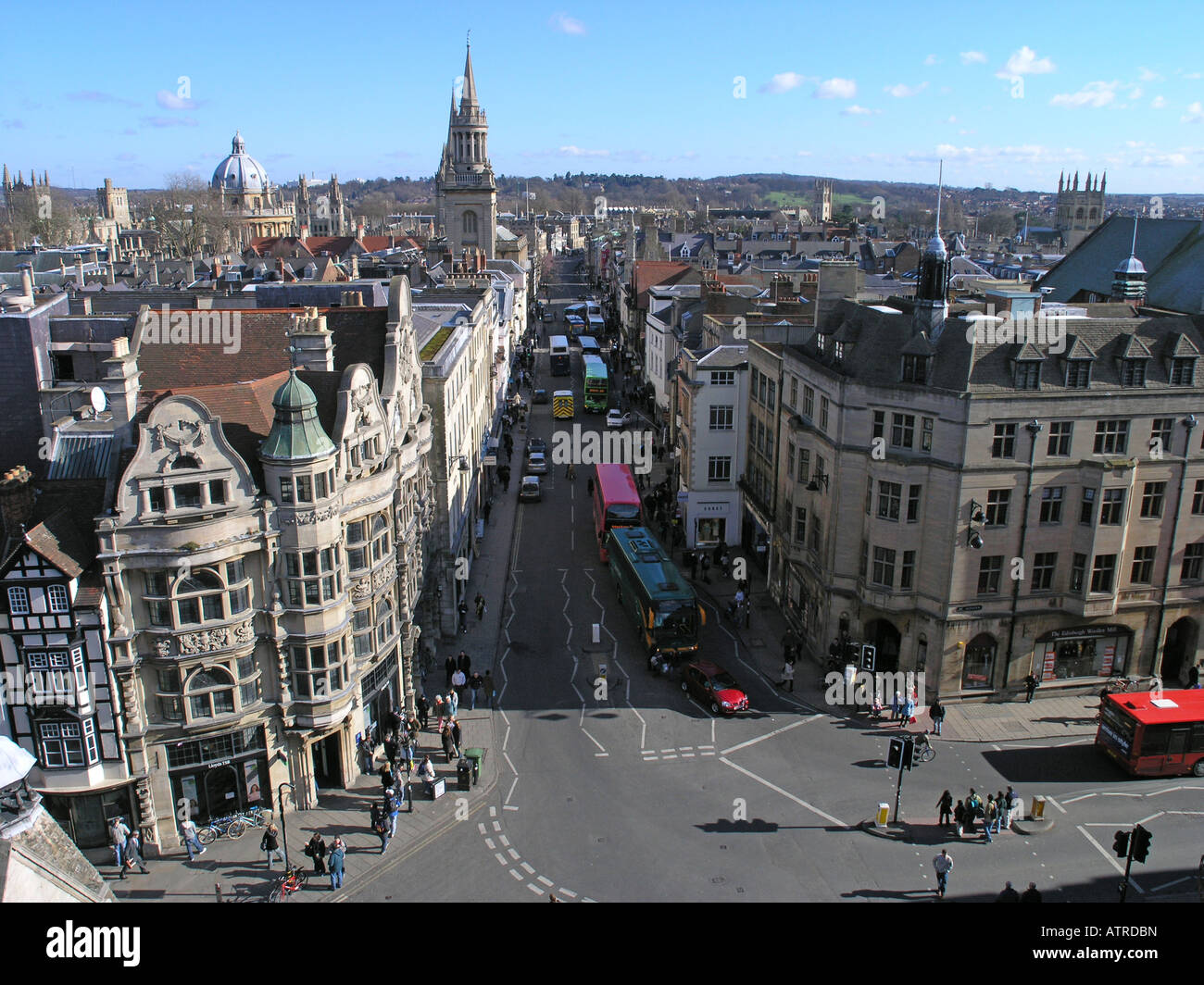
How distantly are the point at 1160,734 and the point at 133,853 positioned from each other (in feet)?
Result: 115

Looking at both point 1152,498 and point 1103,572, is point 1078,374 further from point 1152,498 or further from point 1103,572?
point 1103,572

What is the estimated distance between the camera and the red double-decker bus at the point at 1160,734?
1325 inches

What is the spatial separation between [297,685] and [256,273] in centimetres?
6100

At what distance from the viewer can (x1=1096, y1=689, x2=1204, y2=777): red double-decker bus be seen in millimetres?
33656

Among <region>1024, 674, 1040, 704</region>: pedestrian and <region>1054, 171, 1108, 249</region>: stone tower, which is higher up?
<region>1054, 171, 1108, 249</region>: stone tower

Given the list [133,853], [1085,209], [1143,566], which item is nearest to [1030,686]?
[1143,566]

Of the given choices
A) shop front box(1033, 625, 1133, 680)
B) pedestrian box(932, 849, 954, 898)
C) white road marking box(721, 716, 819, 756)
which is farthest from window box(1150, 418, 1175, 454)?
pedestrian box(932, 849, 954, 898)

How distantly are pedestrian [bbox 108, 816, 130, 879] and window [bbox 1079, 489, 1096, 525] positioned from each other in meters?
36.8

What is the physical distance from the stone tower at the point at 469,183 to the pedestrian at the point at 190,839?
105m

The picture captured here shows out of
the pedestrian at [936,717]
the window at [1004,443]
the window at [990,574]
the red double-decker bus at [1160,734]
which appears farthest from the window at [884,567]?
the red double-decker bus at [1160,734]

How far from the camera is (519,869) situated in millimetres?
29172

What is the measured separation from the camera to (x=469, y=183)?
417ft

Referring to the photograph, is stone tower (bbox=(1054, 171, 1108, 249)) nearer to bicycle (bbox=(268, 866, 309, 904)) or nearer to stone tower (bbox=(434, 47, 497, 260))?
stone tower (bbox=(434, 47, 497, 260))
